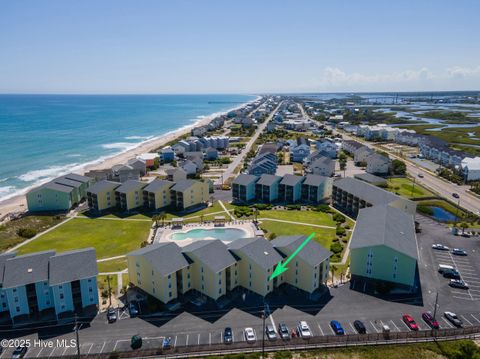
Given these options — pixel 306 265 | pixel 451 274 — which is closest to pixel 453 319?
pixel 451 274

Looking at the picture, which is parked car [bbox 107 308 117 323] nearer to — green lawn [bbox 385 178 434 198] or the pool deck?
the pool deck

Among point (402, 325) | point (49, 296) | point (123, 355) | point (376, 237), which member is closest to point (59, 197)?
point (49, 296)

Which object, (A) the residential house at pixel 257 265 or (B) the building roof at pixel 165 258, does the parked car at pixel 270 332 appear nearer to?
(A) the residential house at pixel 257 265

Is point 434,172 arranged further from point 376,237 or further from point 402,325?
point 402,325

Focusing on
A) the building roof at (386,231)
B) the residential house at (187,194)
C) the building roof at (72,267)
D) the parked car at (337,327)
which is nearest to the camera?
the parked car at (337,327)

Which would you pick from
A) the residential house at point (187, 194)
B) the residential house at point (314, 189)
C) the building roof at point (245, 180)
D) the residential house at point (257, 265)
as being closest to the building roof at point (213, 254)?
the residential house at point (257, 265)
